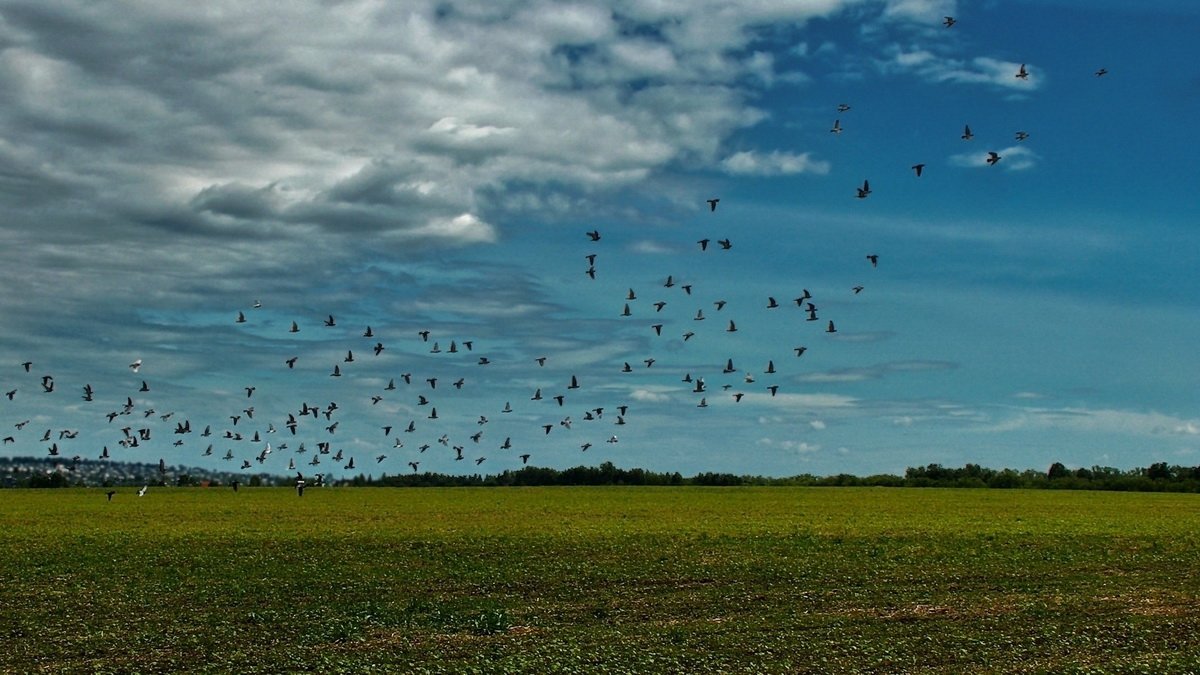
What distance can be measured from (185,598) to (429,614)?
370 inches

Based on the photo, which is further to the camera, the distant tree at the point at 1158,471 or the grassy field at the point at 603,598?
the distant tree at the point at 1158,471

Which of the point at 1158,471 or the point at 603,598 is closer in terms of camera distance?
the point at 603,598

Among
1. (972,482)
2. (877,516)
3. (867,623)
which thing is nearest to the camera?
(867,623)

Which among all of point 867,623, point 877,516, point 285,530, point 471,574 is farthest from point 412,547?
point 877,516

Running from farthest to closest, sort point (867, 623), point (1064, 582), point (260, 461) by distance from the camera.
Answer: point (260, 461), point (1064, 582), point (867, 623)

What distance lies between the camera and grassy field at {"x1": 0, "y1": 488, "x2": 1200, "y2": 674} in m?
33.0

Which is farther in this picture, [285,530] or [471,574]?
[285,530]

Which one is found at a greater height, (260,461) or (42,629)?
(260,461)

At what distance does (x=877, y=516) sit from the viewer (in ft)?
253

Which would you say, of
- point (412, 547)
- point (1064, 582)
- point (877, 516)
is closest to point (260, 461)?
point (412, 547)

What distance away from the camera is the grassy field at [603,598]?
108ft

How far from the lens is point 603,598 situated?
4112 centimetres

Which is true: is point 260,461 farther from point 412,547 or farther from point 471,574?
point 471,574

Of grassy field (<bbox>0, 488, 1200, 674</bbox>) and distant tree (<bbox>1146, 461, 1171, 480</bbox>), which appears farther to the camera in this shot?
distant tree (<bbox>1146, 461, 1171, 480</bbox>)
